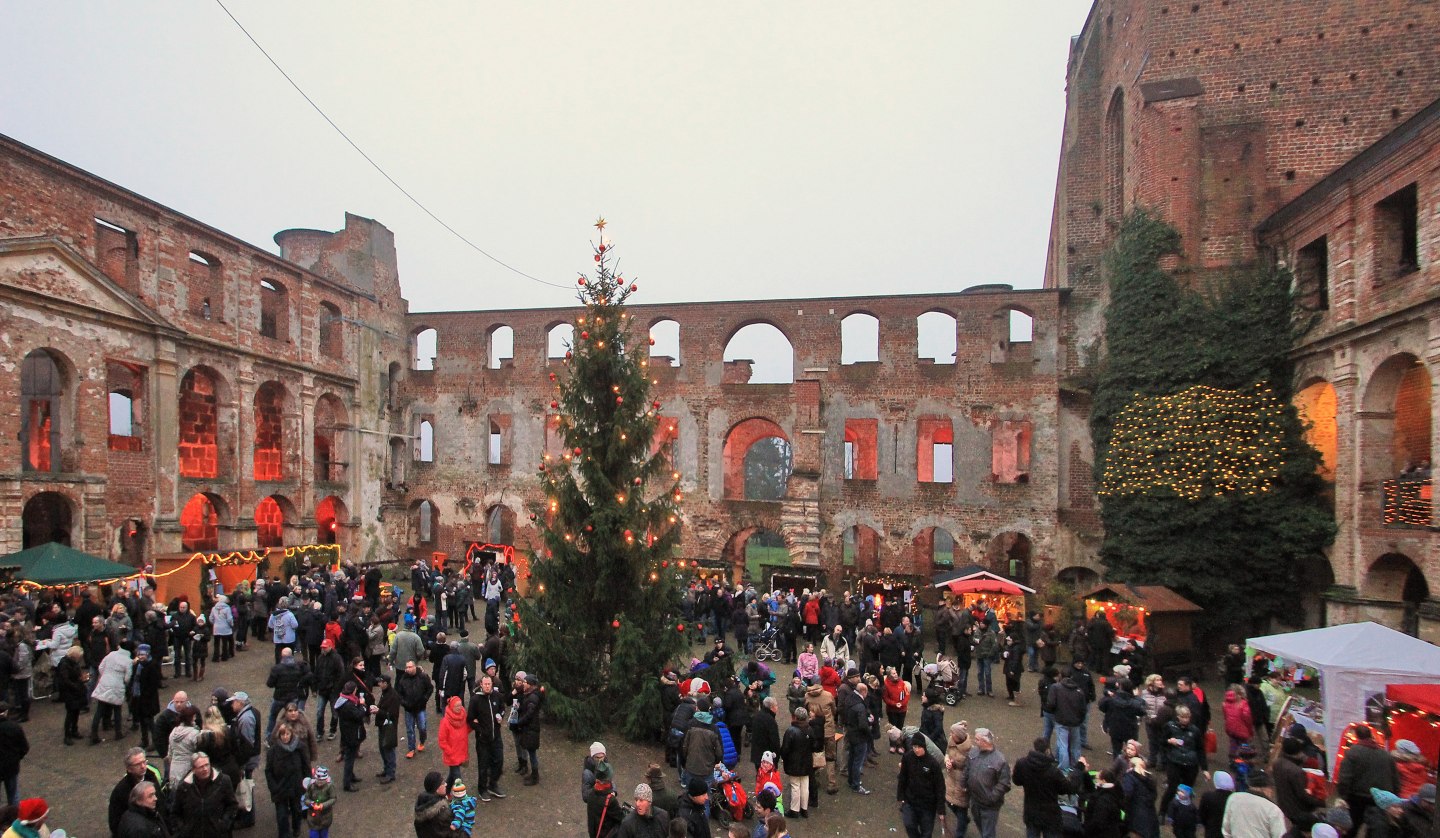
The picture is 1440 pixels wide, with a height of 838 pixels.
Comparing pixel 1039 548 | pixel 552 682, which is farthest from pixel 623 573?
pixel 1039 548

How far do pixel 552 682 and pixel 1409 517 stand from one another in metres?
15.5

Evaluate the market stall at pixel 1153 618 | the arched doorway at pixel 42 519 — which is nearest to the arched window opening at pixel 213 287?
the arched doorway at pixel 42 519

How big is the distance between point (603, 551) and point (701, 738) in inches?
153

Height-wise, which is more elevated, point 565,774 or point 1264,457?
point 1264,457

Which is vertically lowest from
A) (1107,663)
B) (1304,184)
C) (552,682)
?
(1107,663)

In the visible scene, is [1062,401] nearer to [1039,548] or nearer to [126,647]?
[1039,548]

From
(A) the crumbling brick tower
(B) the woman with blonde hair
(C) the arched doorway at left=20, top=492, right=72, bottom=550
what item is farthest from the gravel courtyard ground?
(A) the crumbling brick tower

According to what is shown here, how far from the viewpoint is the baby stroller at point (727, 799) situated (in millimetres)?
7879

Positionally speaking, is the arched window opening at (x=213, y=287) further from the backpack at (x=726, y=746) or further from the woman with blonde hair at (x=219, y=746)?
the backpack at (x=726, y=746)

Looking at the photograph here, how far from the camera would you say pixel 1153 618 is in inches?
619

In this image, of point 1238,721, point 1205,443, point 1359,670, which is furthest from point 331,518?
point 1359,670

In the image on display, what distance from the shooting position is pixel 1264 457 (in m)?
16.5

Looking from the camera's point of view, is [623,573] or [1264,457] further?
[1264,457]

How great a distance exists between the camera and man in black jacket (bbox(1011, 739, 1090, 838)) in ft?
23.2
